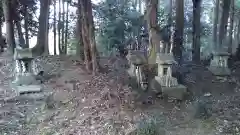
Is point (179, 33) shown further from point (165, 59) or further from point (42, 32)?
point (42, 32)

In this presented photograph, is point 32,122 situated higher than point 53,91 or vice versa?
point 53,91

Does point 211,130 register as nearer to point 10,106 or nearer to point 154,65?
point 154,65

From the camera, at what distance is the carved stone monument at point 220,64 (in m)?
8.23

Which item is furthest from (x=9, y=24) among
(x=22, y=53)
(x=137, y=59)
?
(x=137, y=59)

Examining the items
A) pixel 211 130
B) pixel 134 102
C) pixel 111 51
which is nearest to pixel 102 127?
pixel 134 102

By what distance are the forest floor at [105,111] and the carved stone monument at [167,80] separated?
Result: 246 millimetres

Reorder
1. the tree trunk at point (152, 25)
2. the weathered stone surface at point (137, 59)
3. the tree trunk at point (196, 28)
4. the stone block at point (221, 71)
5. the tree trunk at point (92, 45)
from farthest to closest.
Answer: the tree trunk at point (196, 28), the stone block at point (221, 71), the tree trunk at point (92, 45), the tree trunk at point (152, 25), the weathered stone surface at point (137, 59)

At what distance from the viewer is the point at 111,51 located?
37.0ft

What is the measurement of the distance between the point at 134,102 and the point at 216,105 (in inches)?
78.0

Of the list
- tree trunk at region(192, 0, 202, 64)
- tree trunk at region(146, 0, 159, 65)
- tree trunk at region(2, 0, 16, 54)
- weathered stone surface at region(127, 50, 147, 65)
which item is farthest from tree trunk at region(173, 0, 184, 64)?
tree trunk at region(2, 0, 16, 54)

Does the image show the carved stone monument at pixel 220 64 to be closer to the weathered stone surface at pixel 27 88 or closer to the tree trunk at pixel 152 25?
the tree trunk at pixel 152 25

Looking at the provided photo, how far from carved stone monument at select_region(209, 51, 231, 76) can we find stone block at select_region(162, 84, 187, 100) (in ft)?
6.54

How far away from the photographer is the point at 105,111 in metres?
5.98

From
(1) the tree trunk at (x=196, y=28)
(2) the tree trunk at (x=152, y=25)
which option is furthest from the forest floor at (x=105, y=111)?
(1) the tree trunk at (x=196, y=28)
